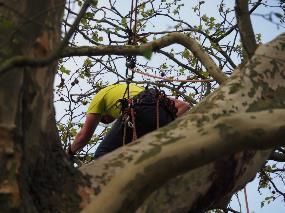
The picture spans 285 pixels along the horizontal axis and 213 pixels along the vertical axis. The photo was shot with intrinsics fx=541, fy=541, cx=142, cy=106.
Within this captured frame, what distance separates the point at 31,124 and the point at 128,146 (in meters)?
0.39

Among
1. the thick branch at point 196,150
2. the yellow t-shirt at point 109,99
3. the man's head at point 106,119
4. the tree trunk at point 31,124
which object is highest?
the yellow t-shirt at point 109,99

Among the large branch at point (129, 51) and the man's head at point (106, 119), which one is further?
the man's head at point (106, 119)

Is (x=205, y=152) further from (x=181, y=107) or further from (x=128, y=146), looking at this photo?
(x=181, y=107)

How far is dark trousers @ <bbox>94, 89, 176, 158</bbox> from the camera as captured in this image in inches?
126

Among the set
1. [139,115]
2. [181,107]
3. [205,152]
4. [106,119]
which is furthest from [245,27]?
[106,119]

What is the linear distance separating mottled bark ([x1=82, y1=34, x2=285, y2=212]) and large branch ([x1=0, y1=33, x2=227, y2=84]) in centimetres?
31

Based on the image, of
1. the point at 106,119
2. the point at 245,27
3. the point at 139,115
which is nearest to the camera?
the point at 245,27

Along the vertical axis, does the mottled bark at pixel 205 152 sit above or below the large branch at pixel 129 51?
below

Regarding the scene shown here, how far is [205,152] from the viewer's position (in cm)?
147

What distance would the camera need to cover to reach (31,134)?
1.78m

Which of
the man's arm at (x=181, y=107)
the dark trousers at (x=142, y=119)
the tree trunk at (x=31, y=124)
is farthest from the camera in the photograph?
the man's arm at (x=181, y=107)

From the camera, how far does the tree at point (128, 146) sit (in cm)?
146

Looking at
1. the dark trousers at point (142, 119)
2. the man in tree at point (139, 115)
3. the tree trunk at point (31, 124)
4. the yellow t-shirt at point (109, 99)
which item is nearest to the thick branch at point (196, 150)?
the tree trunk at point (31, 124)

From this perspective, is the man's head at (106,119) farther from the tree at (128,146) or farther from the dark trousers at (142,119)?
the tree at (128,146)
